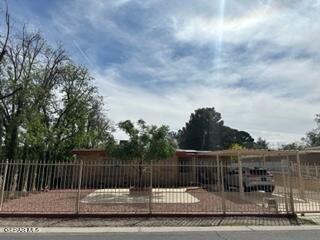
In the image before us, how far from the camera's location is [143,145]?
832 inches

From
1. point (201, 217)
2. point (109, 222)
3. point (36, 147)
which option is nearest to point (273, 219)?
point (201, 217)

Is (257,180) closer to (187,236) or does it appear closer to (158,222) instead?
(158,222)

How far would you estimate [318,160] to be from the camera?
1121 inches

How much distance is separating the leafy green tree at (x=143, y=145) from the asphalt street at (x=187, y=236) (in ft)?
35.4

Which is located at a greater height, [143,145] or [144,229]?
[143,145]

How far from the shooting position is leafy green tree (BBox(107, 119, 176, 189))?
813 inches

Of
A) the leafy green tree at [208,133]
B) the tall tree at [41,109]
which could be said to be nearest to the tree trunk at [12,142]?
the tall tree at [41,109]

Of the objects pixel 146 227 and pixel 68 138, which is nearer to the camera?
pixel 146 227

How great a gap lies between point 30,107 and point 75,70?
8.51 m

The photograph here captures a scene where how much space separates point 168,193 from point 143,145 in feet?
11.6

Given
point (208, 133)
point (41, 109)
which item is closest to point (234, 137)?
point (208, 133)

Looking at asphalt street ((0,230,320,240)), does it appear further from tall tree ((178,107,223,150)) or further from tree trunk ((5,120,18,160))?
tall tree ((178,107,223,150))

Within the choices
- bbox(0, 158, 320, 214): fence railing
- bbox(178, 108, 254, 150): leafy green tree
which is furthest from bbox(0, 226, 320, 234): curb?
bbox(178, 108, 254, 150): leafy green tree

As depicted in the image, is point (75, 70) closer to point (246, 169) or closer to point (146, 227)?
point (246, 169)
